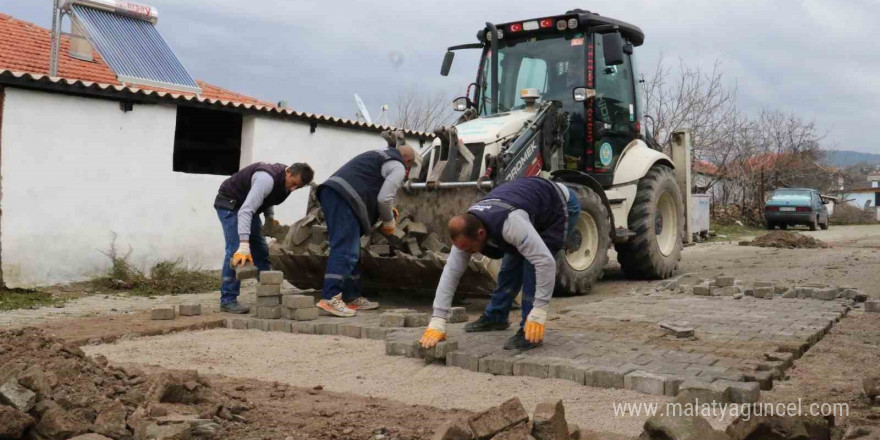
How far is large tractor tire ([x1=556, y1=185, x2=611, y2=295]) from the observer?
8266mm

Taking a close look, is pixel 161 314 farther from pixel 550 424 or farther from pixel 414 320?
pixel 550 424

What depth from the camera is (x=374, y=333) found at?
6070 millimetres

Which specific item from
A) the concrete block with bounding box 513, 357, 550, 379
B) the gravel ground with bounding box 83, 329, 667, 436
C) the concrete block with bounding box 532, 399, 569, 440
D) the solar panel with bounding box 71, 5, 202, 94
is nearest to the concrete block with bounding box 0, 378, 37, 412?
the gravel ground with bounding box 83, 329, 667, 436

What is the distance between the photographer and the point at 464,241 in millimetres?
4973

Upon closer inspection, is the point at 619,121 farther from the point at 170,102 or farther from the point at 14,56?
the point at 14,56

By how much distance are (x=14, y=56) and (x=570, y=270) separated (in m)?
9.97

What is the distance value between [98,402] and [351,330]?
2717 millimetres

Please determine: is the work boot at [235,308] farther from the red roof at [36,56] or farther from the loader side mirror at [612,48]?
the red roof at [36,56]

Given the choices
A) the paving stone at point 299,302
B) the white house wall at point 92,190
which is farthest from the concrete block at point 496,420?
the white house wall at point 92,190

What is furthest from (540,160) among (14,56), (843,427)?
(14,56)

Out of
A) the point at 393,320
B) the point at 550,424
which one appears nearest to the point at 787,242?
the point at 393,320

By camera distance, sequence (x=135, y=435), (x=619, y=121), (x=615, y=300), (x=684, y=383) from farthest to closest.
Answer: (x=619, y=121)
(x=615, y=300)
(x=684, y=383)
(x=135, y=435)

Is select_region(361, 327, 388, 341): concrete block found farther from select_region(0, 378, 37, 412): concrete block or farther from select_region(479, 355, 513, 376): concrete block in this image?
select_region(0, 378, 37, 412): concrete block

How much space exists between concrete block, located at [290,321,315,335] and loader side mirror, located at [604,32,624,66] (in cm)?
419
